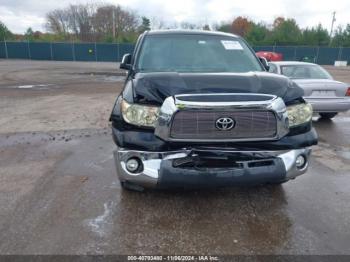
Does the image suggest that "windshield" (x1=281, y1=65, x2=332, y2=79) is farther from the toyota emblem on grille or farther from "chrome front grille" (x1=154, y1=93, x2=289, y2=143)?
the toyota emblem on grille

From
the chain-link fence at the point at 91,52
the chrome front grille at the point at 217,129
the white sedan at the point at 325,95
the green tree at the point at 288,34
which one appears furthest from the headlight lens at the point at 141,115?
the green tree at the point at 288,34

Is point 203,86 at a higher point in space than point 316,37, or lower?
lower

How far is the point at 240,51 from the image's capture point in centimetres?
432

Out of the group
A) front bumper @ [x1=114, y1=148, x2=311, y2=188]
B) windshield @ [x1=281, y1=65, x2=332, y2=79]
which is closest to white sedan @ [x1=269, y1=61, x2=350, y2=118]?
windshield @ [x1=281, y1=65, x2=332, y2=79]

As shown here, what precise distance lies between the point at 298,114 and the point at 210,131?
0.94 metres

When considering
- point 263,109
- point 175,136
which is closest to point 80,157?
point 175,136

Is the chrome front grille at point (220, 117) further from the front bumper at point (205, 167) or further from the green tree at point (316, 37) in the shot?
the green tree at point (316, 37)

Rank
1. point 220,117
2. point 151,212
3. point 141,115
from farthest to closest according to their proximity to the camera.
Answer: point 151,212 < point 141,115 < point 220,117

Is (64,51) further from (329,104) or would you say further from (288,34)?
(329,104)

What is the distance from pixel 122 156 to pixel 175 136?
56 centimetres

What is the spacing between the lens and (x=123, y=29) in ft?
208

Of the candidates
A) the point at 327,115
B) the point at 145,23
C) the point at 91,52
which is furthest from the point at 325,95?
the point at 145,23

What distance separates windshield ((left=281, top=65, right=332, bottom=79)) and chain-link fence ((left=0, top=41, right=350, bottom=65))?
36.4 metres

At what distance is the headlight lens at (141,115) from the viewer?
282cm
